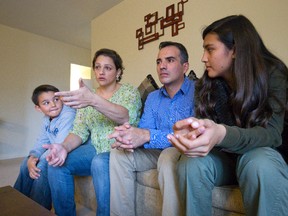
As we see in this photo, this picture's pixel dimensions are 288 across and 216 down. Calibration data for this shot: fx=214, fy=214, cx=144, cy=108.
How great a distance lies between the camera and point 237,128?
0.66 meters

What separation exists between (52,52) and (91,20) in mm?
1198

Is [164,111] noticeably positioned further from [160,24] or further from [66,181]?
[160,24]

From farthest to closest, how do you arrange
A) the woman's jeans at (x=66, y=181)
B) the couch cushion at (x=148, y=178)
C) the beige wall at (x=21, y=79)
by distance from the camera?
the beige wall at (x=21, y=79)
the woman's jeans at (x=66, y=181)
the couch cushion at (x=148, y=178)

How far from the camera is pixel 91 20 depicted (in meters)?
3.53

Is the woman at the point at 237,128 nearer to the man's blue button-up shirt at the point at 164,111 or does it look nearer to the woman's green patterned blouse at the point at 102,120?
the man's blue button-up shirt at the point at 164,111

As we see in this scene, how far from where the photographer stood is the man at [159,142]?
91 centimetres

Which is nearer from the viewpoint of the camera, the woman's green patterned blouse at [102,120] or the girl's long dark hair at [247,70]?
the girl's long dark hair at [247,70]

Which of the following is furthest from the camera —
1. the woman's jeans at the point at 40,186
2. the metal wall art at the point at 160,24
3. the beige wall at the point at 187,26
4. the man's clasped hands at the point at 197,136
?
the metal wall art at the point at 160,24

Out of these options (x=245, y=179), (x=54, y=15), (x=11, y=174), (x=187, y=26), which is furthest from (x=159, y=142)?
(x=54, y=15)

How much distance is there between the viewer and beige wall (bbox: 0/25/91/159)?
357 cm

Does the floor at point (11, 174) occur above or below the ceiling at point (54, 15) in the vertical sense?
below

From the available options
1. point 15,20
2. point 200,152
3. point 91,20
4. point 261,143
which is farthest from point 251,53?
point 15,20

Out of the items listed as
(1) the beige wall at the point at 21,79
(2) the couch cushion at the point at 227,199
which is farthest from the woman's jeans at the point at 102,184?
(1) the beige wall at the point at 21,79

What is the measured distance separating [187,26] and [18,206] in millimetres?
2032
